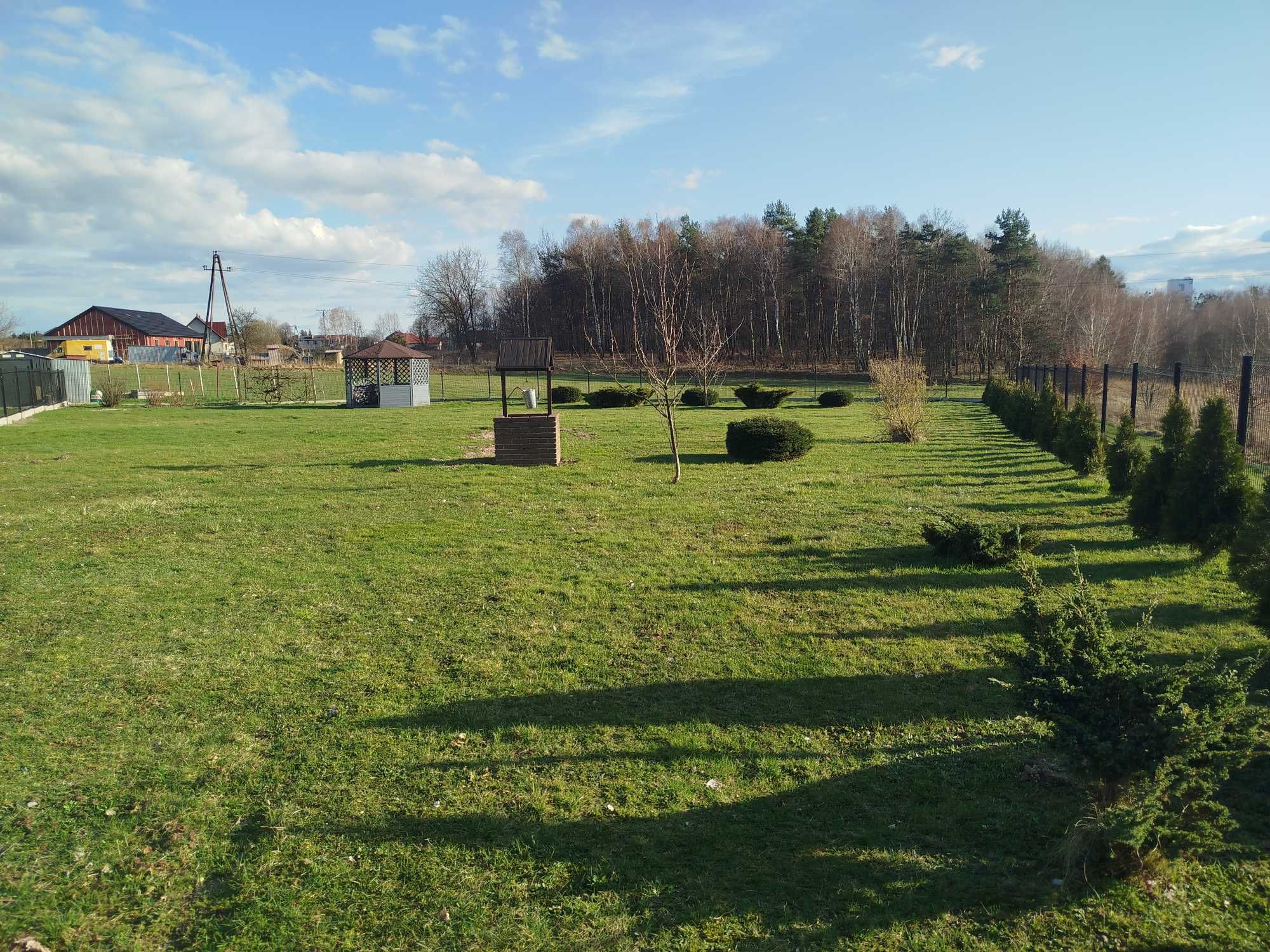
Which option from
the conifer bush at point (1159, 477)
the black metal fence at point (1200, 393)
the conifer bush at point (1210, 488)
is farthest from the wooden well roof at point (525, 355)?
the conifer bush at point (1210, 488)

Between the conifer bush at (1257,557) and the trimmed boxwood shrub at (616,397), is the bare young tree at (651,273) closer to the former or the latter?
the trimmed boxwood shrub at (616,397)

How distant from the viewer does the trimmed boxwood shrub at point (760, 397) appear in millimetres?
30000

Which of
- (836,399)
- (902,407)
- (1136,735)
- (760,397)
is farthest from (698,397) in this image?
(1136,735)

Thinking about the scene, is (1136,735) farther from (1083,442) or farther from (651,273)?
(651,273)

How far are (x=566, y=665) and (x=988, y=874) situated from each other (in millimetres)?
2967

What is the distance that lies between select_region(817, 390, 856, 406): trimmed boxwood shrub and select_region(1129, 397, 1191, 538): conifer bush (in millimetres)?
22421

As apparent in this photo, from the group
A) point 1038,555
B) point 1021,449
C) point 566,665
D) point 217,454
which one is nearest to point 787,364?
point 1021,449

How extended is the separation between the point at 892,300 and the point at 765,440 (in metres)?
43.5

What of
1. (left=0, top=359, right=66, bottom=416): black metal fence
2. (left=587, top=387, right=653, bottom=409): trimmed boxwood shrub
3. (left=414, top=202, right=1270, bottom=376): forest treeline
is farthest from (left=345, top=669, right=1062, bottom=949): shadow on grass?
(left=414, top=202, right=1270, bottom=376): forest treeline

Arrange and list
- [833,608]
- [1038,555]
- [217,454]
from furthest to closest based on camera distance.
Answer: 1. [217,454]
2. [1038,555]
3. [833,608]

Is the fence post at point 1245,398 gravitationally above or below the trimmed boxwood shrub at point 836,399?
above

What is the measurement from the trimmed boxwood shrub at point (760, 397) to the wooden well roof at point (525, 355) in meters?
14.8

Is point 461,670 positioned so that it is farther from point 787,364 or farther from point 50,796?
point 787,364

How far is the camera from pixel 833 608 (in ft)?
21.4
